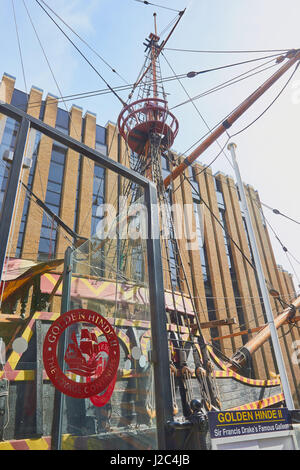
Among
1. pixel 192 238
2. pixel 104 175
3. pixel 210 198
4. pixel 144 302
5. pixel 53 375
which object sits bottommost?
pixel 53 375

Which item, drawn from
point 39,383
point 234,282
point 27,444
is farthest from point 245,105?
point 234,282

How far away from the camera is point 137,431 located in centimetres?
235

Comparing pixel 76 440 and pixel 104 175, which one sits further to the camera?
pixel 104 175

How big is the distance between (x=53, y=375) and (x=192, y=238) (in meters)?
16.9


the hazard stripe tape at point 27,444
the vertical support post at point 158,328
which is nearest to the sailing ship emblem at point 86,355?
the vertical support post at point 158,328

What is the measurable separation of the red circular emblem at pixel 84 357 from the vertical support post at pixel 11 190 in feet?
2.63

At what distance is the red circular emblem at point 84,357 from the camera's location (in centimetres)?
232

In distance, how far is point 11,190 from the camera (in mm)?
2172

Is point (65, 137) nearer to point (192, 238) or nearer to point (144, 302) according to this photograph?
point (144, 302)

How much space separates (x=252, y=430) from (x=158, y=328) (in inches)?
45.2

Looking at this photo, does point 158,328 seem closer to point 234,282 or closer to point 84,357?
point 84,357
